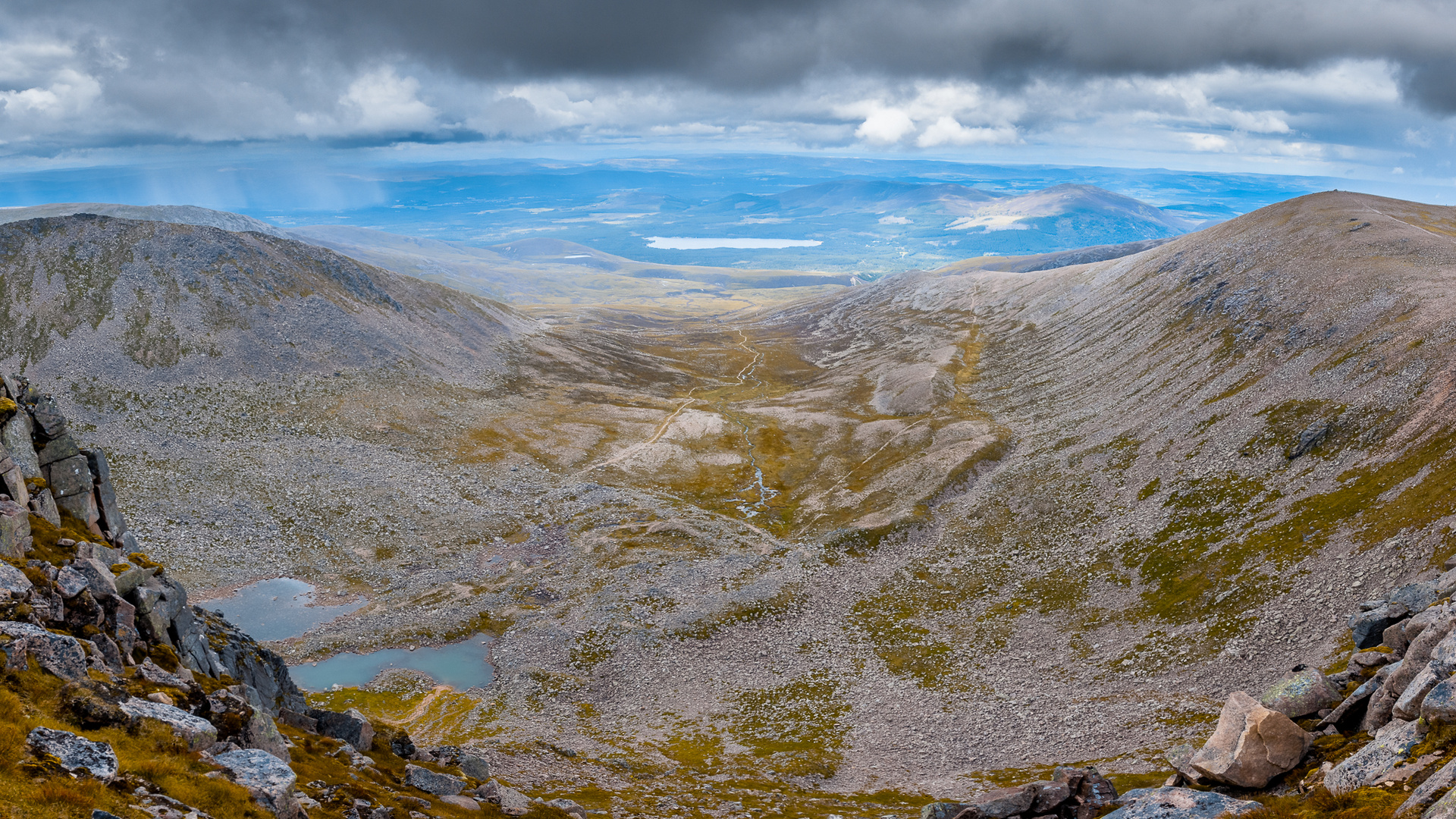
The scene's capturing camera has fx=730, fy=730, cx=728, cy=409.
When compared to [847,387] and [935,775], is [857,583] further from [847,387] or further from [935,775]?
[847,387]

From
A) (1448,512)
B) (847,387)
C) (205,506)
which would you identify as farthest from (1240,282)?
(205,506)

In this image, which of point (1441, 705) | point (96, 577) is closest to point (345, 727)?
point (96, 577)

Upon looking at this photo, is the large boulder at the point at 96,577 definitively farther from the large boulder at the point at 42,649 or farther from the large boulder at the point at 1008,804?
the large boulder at the point at 1008,804

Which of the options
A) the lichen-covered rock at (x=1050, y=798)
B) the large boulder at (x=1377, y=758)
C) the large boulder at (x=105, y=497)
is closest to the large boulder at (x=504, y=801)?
the large boulder at (x=105, y=497)

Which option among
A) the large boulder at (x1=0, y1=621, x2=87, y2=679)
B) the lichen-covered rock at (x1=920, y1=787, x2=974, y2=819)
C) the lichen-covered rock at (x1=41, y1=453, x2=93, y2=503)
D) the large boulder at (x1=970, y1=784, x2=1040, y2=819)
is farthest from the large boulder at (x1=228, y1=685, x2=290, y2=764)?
the large boulder at (x1=970, y1=784, x2=1040, y2=819)

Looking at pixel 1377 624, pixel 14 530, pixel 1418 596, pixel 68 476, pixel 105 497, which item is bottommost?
pixel 1377 624

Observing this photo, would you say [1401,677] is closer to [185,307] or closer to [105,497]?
[105,497]

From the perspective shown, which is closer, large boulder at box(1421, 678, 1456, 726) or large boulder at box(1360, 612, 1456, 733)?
large boulder at box(1421, 678, 1456, 726)

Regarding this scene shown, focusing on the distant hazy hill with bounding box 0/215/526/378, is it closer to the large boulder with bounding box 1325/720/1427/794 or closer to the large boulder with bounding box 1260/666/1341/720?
the large boulder with bounding box 1260/666/1341/720
